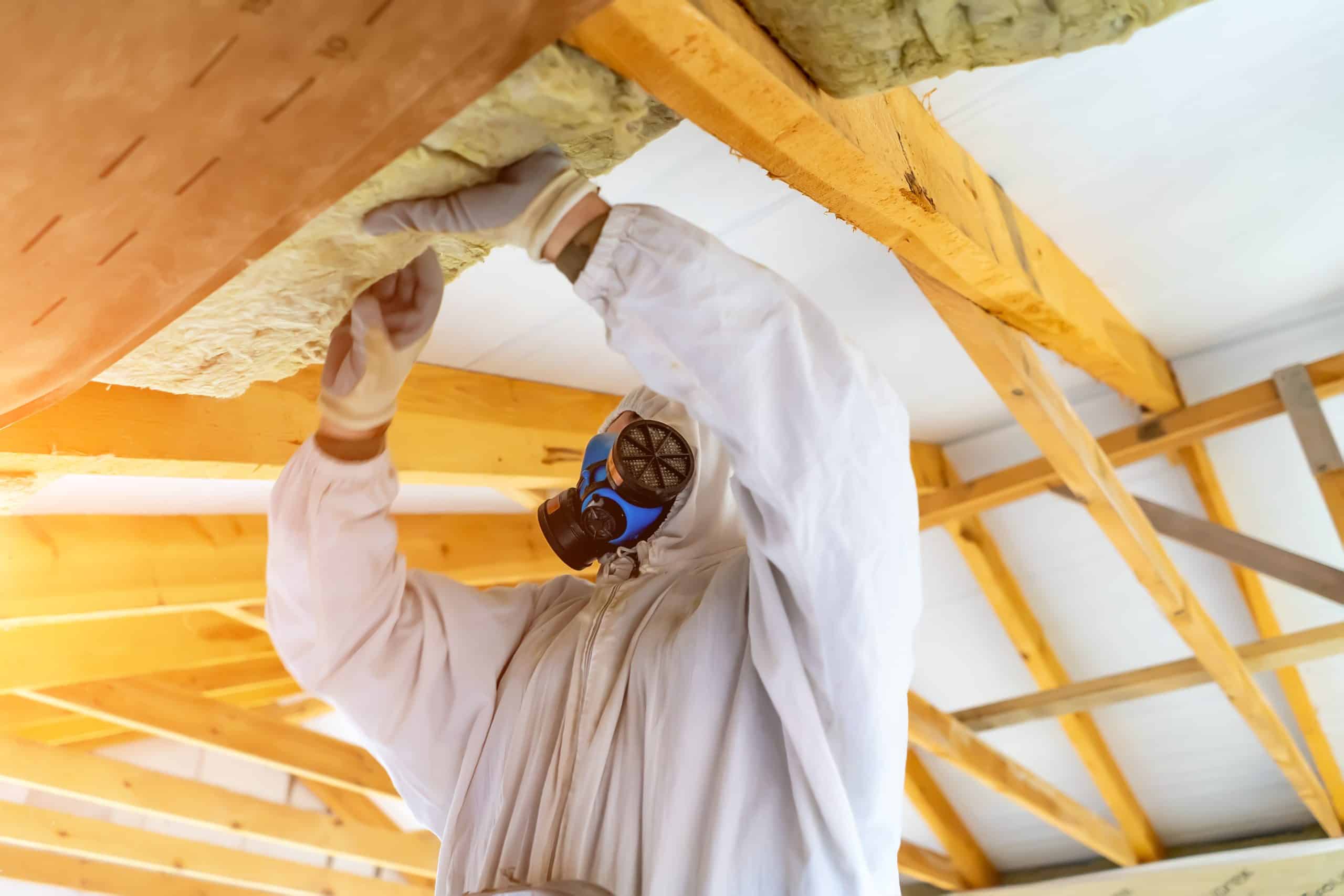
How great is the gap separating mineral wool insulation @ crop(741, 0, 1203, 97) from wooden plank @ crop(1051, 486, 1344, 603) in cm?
190

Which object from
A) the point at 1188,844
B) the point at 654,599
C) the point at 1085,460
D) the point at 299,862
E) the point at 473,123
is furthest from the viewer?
the point at 299,862

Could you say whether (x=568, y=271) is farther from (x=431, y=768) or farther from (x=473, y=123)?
(x=431, y=768)

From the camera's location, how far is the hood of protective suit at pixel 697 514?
1.30 meters

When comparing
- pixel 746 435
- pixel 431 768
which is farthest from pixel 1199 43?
pixel 431 768

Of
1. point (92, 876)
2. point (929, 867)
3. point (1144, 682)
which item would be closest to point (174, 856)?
point (92, 876)

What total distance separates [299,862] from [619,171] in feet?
15.8

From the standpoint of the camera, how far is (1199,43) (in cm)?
163

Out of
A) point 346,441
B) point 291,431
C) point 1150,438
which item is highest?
point 1150,438

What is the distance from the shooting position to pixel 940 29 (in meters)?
0.89

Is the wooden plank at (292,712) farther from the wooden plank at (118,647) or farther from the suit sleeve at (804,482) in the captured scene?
the suit sleeve at (804,482)

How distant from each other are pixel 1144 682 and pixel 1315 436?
38.0 inches

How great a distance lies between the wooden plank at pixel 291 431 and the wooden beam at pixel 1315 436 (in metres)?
1.86

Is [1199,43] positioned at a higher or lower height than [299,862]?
higher

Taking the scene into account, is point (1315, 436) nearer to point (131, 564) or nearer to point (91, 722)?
point (131, 564)
